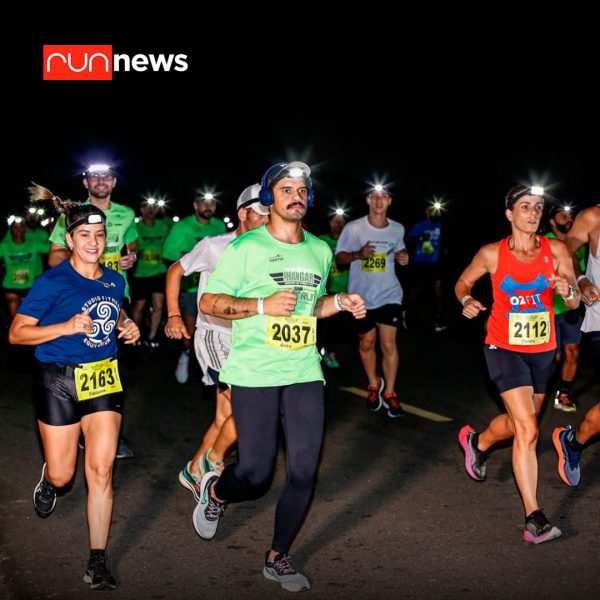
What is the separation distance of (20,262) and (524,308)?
9984 mm

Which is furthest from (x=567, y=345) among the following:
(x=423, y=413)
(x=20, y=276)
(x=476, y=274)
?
(x=20, y=276)

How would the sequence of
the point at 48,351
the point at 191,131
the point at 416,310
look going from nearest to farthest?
the point at 48,351 < the point at 416,310 < the point at 191,131

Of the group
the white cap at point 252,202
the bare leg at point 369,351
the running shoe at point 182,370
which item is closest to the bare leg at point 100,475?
the white cap at point 252,202

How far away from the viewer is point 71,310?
4934 millimetres

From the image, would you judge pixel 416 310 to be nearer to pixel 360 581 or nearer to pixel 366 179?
pixel 360 581

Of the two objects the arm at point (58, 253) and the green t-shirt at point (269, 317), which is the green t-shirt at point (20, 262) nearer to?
the arm at point (58, 253)

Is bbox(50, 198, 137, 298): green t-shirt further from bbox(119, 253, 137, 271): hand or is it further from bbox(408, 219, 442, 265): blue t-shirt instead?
bbox(408, 219, 442, 265): blue t-shirt

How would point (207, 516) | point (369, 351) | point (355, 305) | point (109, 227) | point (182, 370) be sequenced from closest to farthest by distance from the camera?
point (355, 305) < point (207, 516) < point (109, 227) < point (369, 351) < point (182, 370)

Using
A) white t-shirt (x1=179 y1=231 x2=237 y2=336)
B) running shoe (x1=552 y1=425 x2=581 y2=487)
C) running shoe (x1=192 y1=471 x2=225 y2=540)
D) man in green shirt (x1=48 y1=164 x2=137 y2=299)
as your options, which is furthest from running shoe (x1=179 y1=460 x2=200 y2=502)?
running shoe (x1=552 y1=425 x2=581 y2=487)

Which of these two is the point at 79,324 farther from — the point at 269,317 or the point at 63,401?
the point at 269,317

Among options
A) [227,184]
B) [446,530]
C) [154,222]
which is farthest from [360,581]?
[227,184]

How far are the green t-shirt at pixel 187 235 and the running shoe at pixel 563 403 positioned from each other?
3.85 meters

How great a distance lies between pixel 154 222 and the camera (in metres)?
14.3

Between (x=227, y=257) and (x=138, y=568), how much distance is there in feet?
5.31
